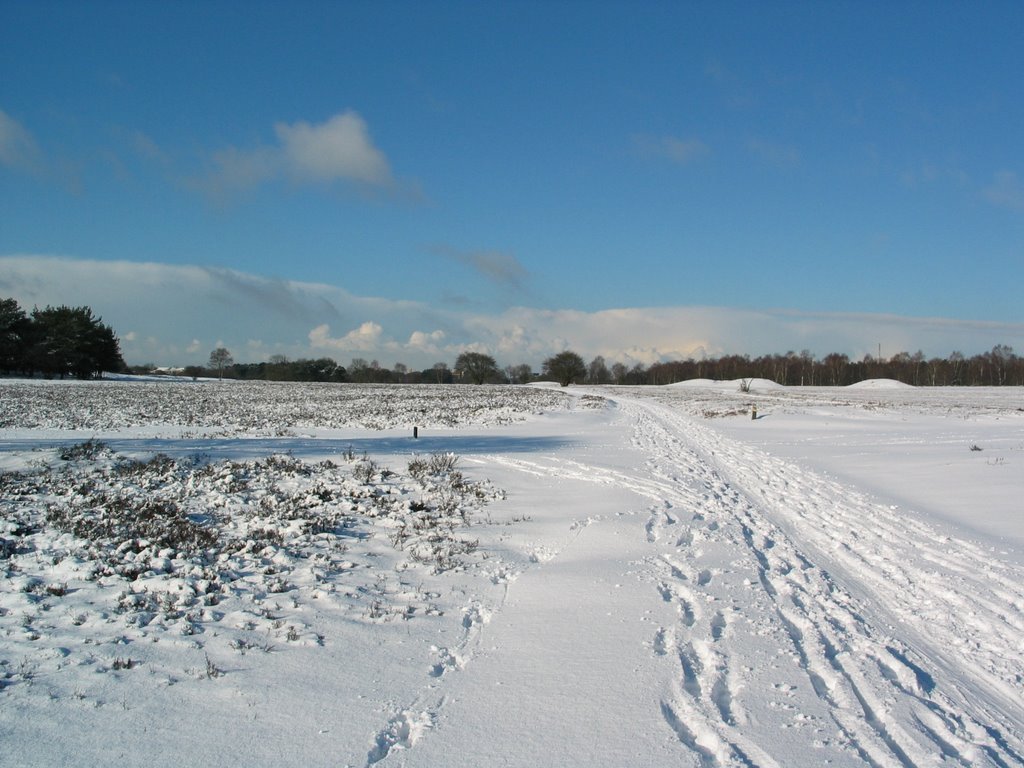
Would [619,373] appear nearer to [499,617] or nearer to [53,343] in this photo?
[53,343]

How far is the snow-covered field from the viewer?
4012 millimetres

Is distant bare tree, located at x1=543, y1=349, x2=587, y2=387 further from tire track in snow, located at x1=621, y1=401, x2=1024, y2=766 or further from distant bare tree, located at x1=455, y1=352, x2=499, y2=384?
tire track in snow, located at x1=621, y1=401, x2=1024, y2=766

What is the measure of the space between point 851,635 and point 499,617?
3161 millimetres

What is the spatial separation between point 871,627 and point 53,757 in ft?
20.8

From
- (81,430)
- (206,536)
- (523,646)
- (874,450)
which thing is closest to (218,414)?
(81,430)

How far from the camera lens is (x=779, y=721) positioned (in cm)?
419

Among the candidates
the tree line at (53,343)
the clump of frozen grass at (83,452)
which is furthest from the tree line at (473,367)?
the clump of frozen grass at (83,452)

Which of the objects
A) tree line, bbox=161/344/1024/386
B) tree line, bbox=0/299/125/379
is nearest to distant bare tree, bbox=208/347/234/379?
tree line, bbox=161/344/1024/386

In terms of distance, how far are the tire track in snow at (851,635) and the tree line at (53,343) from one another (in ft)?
286

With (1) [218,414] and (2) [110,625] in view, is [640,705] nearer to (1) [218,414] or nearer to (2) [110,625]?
(2) [110,625]

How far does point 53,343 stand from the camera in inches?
3083

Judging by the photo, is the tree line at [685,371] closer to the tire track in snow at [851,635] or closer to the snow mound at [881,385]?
the snow mound at [881,385]

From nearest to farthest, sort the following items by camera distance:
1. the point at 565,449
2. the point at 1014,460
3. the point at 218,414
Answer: the point at 1014,460
the point at 565,449
the point at 218,414

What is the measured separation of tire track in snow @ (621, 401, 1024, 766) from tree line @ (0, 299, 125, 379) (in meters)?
87.3
